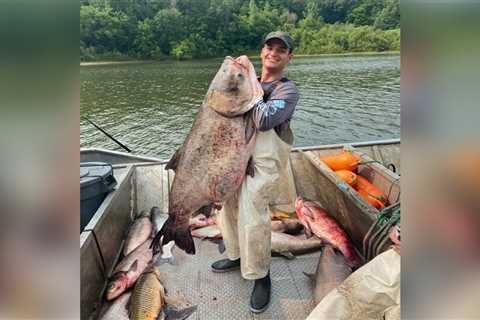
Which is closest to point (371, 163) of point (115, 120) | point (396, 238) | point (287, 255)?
point (287, 255)

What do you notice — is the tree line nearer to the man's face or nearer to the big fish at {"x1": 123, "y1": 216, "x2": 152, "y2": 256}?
the big fish at {"x1": 123, "y1": 216, "x2": 152, "y2": 256}

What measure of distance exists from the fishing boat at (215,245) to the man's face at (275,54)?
4.37 ft

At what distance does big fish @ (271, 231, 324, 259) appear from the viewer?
321 centimetres

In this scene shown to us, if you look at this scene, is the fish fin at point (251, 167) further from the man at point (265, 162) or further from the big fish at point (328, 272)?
the big fish at point (328, 272)

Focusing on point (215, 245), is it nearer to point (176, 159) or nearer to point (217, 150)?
point (176, 159)

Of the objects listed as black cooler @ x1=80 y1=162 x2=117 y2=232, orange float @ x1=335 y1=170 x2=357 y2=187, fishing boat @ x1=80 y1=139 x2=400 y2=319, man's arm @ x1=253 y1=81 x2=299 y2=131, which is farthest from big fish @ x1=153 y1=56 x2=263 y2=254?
orange float @ x1=335 y1=170 x2=357 y2=187

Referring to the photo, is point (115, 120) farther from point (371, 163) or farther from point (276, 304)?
point (276, 304)

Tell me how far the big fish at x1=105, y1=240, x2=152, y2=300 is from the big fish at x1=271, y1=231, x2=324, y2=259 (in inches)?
45.3

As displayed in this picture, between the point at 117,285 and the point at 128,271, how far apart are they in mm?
167

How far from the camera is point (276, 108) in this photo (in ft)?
7.11

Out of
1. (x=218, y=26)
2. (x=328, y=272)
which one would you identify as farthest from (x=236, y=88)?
(x=218, y=26)

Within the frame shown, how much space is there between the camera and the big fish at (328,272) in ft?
8.54

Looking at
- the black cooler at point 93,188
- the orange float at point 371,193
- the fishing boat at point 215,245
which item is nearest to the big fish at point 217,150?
the fishing boat at point 215,245

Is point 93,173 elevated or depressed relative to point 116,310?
elevated
